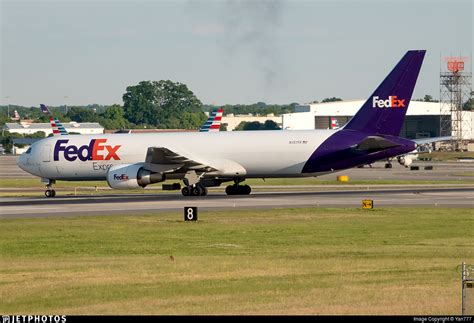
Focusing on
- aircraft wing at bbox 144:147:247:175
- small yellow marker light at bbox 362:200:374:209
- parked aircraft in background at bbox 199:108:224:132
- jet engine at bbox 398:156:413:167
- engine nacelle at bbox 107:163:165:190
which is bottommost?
jet engine at bbox 398:156:413:167

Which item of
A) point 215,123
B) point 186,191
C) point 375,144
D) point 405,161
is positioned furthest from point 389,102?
point 215,123

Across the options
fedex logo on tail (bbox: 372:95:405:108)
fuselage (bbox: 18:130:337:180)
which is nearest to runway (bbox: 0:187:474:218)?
fuselage (bbox: 18:130:337:180)

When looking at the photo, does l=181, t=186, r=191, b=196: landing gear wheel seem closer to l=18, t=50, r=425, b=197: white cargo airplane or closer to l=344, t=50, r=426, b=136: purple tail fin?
l=18, t=50, r=425, b=197: white cargo airplane

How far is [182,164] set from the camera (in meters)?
60.8

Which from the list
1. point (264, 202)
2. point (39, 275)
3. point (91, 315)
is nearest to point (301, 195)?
point (264, 202)

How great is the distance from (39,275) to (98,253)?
5.13 meters

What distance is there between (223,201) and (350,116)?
125 metres

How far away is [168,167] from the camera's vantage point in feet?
199

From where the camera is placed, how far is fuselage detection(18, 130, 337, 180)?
60.3 m

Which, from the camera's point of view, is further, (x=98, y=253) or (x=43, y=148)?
(x=43, y=148)

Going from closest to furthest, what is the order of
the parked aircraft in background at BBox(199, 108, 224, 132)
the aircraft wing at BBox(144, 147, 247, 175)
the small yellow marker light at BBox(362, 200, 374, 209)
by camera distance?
1. the small yellow marker light at BBox(362, 200, 374, 209)
2. the aircraft wing at BBox(144, 147, 247, 175)
3. the parked aircraft in background at BBox(199, 108, 224, 132)

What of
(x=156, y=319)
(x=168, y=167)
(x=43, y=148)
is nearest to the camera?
(x=156, y=319)

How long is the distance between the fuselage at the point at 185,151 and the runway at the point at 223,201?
1.97 metres

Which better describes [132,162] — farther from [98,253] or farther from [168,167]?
[98,253]
